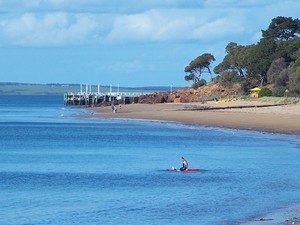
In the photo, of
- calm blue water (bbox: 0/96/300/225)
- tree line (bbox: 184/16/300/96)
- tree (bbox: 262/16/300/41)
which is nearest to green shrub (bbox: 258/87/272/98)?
tree line (bbox: 184/16/300/96)

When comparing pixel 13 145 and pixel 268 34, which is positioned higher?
pixel 268 34

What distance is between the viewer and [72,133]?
183 feet

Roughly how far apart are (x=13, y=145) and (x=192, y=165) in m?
16.0

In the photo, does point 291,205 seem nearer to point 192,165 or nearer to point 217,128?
point 192,165

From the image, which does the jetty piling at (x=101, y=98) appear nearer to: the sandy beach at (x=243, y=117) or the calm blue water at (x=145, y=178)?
the sandy beach at (x=243, y=117)

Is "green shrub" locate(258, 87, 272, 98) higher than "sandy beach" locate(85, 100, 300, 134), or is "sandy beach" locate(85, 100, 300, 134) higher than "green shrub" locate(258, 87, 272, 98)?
"green shrub" locate(258, 87, 272, 98)

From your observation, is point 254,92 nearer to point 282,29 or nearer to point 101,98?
point 282,29

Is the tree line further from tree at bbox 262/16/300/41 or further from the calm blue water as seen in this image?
the calm blue water

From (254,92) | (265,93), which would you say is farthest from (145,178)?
(254,92)

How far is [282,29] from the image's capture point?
374 feet

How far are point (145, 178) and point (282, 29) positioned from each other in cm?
8824

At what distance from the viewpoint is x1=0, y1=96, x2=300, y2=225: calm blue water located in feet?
69.3

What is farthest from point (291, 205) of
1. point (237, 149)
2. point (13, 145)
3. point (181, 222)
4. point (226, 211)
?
point (13, 145)

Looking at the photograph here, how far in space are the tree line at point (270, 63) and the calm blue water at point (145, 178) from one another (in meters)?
39.9
